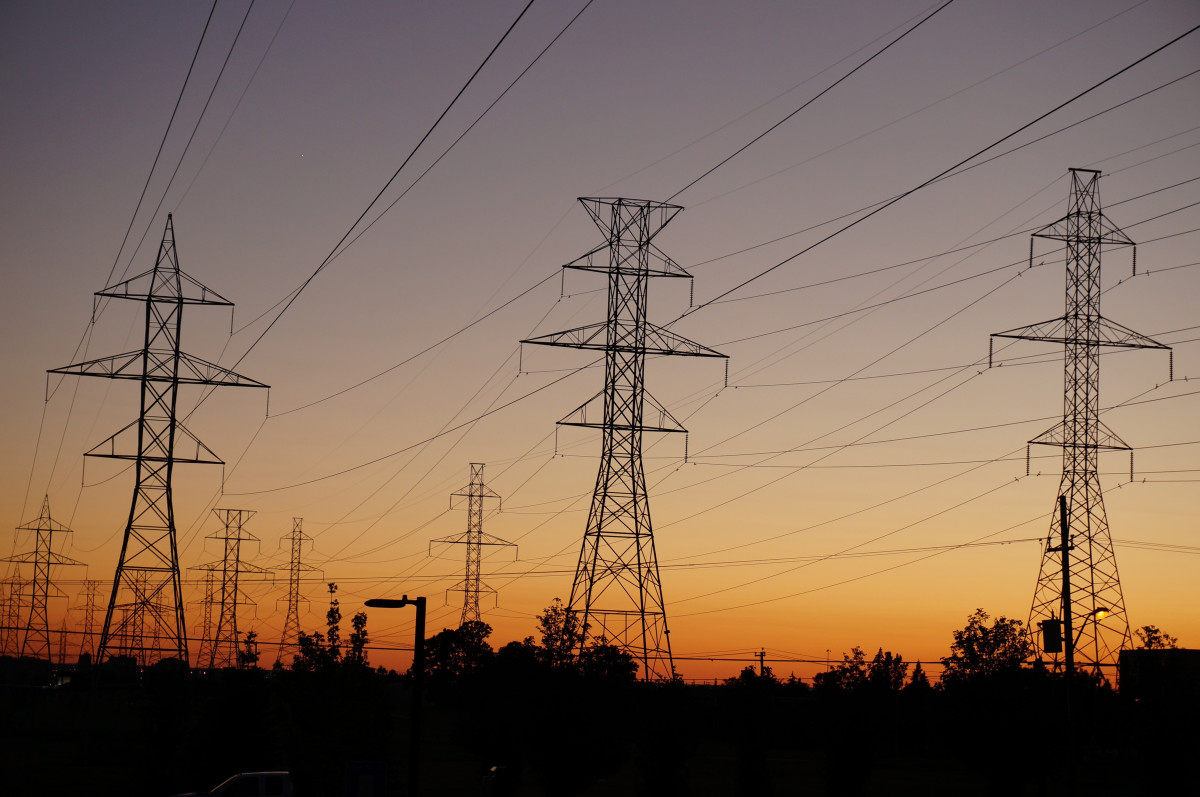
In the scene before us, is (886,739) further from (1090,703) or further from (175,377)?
(175,377)

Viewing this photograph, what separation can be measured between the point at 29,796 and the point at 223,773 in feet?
23.0

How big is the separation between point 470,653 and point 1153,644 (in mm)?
95688

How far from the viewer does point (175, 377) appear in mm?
50844

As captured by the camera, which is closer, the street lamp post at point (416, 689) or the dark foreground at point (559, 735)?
the street lamp post at point (416, 689)

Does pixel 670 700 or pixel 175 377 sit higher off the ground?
pixel 175 377

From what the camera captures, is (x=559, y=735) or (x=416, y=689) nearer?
(x=416, y=689)

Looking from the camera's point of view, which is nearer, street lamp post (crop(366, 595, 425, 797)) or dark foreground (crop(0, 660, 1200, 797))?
street lamp post (crop(366, 595, 425, 797))

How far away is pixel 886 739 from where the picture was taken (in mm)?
92938

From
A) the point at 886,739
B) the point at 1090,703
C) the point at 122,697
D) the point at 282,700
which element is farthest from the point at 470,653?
the point at 282,700

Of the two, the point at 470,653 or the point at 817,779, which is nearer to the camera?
the point at 817,779

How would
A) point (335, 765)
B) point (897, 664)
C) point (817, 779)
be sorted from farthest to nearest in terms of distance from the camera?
point (897, 664)
point (817, 779)
point (335, 765)

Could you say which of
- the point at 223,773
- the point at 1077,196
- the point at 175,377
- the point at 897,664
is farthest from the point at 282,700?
the point at 897,664

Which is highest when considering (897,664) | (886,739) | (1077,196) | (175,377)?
(1077,196)

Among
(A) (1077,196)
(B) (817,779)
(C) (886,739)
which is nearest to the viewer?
(A) (1077,196)
